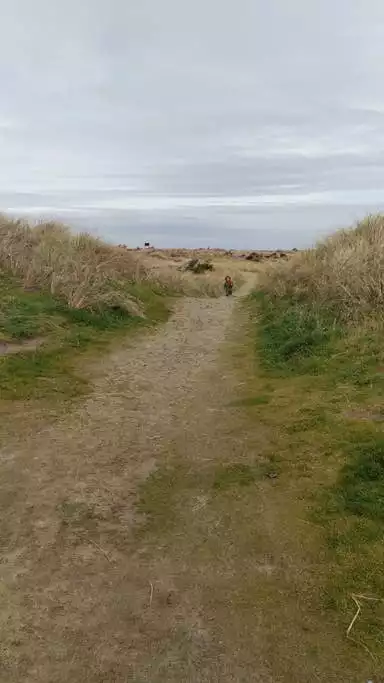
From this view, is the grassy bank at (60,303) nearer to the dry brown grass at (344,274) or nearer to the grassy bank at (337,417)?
the grassy bank at (337,417)

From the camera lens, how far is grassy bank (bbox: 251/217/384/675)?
11.1ft

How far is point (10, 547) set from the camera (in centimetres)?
377

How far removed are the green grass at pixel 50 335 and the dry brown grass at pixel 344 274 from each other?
3.56 metres

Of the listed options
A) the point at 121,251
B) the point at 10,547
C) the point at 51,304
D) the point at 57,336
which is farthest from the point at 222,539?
the point at 121,251

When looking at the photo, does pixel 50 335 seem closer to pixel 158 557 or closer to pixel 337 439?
pixel 337 439

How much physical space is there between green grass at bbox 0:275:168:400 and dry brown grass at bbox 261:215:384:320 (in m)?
3.56

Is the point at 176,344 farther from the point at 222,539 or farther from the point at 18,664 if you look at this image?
the point at 18,664

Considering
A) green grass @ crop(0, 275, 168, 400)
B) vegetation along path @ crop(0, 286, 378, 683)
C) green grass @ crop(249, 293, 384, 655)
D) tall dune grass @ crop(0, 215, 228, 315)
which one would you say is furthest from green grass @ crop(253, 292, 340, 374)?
tall dune grass @ crop(0, 215, 228, 315)

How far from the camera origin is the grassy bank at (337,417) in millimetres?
3379

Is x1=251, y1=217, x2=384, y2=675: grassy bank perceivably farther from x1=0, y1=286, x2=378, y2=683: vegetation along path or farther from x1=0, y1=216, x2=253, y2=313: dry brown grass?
x1=0, y1=216, x2=253, y2=313: dry brown grass

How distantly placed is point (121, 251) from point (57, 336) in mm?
10123

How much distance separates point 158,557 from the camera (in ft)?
12.1

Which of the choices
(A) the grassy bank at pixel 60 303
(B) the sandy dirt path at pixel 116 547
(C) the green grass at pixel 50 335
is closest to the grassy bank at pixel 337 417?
(B) the sandy dirt path at pixel 116 547

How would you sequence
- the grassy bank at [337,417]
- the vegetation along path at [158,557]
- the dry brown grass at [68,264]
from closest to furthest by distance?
the vegetation along path at [158,557] → the grassy bank at [337,417] → the dry brown grass at [68,264]
